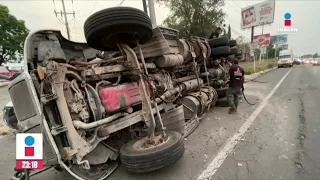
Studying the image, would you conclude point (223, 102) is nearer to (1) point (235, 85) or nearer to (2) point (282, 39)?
(1) point (235, 85)

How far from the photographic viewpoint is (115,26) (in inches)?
130

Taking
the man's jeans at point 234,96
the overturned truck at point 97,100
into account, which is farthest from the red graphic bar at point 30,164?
the man's jeans at point 234,96

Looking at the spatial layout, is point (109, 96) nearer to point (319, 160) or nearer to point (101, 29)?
point (101, 29)

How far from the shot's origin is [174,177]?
3.25m

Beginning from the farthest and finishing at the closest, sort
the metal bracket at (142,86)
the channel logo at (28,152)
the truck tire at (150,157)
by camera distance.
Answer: the metal bracket at (142,86) < the truck tire at (150,157) < the channel logo at (28,152)

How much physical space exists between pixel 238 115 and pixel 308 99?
3.24 m

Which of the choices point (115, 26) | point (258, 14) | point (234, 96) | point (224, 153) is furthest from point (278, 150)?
point (258, 14)

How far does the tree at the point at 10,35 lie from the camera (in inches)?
1622

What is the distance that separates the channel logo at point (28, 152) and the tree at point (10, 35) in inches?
1821

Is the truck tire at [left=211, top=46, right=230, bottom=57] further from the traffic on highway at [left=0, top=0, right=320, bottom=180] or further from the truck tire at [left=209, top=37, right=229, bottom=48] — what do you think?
the traffic on highway at [left=0, top=0, right=320, bottom=180]

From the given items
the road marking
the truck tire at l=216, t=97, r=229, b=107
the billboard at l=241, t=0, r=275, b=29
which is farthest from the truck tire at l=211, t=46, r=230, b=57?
the billboard at l=241, t=0, r=275, b=29

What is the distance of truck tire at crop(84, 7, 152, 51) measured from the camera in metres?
3.26

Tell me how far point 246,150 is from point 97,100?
97.1 inches

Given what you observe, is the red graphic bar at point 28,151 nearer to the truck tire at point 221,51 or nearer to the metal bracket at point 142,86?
the metal bracket at point 142,86
